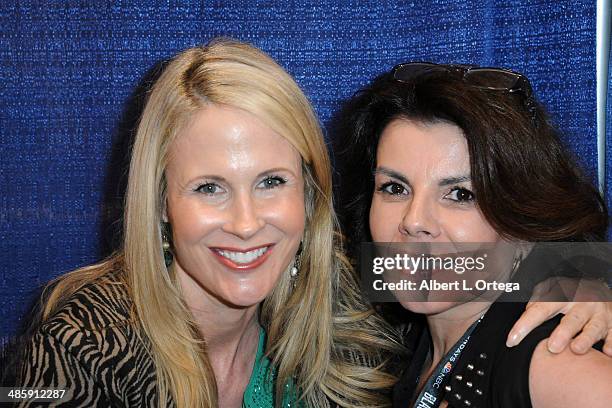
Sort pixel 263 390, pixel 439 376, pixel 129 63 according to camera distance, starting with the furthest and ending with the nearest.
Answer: pixel 129 63
pixel 263 390
pixel 439 376

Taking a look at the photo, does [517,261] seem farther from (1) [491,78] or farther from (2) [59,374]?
(2) [59,374]

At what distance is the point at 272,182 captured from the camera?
4.43 ft

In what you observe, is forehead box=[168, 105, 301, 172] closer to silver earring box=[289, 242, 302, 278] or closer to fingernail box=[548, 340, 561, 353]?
silver earring box=[289, 242, 302, 278]

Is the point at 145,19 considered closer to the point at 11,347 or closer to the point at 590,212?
the point at 11,347

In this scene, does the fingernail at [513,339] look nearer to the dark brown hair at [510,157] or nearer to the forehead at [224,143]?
the dark brown hair at [510,157]

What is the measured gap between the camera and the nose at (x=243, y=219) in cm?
129

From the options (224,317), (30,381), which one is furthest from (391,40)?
(30,381)

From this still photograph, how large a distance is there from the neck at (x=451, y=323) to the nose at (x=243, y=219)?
399mm

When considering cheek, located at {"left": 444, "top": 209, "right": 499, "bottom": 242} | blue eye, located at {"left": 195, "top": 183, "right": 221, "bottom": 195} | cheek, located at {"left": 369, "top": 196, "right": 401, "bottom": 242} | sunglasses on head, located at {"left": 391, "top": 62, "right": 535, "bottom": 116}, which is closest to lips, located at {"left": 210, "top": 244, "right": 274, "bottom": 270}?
blue eye, located at {"left": 195, "top": 183, "right": 221, "bottom": 195}

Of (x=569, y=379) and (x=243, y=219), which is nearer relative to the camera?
(x=569, y=379)

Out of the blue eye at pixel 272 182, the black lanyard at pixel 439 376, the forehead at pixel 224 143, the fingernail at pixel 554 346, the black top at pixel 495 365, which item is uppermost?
the forehead at pixel 224 143

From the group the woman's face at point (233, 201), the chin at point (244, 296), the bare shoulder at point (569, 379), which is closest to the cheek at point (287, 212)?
the woman's face at point (233, 201)

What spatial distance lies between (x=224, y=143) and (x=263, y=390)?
535 mm

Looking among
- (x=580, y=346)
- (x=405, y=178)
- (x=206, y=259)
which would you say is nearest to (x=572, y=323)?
(x=580, y=346)
